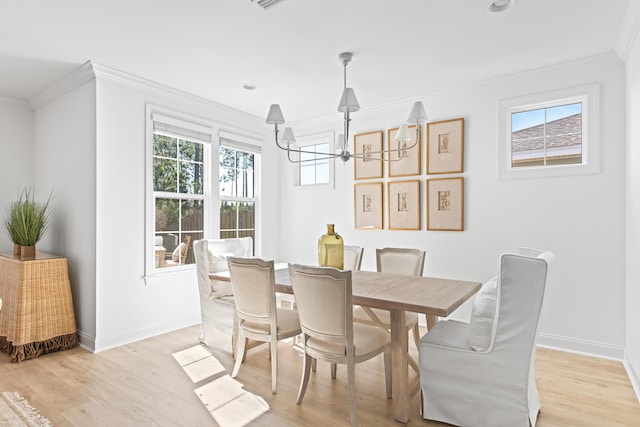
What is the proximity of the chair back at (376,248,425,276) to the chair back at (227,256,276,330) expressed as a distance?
138 cm

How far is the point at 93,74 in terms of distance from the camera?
11.2ft

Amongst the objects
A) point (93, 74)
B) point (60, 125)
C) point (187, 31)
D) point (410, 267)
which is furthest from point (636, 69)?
point (60, 125)

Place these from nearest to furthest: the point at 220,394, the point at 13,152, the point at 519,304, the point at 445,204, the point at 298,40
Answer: the point at 519,304
the point at 220,394
the point at 298,40
the point at 445,204
the point at 13,152

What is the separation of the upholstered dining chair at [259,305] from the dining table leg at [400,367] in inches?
32.2

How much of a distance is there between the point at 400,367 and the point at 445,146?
263cm

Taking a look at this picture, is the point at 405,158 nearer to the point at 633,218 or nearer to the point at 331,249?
the point at 331,249

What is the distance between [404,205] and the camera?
172 inches

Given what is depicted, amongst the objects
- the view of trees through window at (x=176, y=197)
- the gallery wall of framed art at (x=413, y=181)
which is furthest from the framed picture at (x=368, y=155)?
the view of trees through window at (x=176, y=197)

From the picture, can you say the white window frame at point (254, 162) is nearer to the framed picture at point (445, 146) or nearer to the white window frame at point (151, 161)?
the white window frame at point (151, 161)

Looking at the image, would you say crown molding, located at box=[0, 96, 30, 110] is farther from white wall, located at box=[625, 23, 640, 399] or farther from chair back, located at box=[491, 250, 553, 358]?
white wall, located at box=[625, 23, 640, 399]

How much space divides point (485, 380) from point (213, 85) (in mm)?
3600

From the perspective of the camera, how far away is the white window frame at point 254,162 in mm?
4652

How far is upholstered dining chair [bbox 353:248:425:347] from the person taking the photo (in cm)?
304

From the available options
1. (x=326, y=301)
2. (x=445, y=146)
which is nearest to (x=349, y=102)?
(x=326, y=301)
